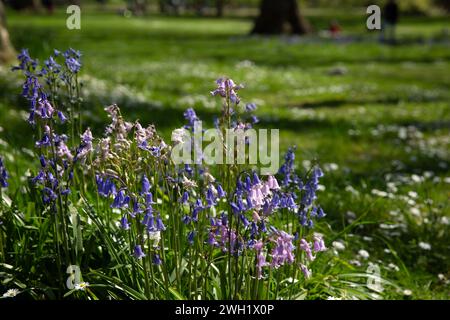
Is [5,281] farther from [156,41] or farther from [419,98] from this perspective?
[156,41]

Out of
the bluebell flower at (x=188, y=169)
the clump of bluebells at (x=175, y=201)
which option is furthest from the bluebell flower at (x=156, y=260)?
the bluebell flower at (x=188, y=169)

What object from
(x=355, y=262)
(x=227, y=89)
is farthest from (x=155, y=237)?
(x=355, y=262)

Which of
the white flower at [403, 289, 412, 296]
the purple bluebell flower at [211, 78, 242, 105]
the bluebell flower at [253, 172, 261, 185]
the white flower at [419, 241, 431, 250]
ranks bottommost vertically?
the white flower at [403, 289, 412, 296]

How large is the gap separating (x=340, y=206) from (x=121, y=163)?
3.31 meters

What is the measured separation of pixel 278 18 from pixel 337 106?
16.9m

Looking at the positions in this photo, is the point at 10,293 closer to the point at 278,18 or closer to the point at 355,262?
the point at 355,262

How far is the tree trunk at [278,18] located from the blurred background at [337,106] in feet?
6.54

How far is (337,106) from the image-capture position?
1220cm

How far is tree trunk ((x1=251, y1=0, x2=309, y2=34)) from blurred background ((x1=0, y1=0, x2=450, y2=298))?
199 cm

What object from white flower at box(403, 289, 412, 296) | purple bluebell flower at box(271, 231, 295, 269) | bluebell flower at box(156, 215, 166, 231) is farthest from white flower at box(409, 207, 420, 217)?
bluebell flower at box(156, 215, 166, 231)

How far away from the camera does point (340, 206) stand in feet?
19.7

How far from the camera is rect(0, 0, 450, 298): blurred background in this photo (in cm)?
576

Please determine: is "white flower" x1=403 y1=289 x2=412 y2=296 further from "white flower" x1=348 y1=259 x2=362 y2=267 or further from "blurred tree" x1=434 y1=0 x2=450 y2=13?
"blurred tree" x1=434 y1=0 x2=450 y2=13

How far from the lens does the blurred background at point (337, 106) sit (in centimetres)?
576
